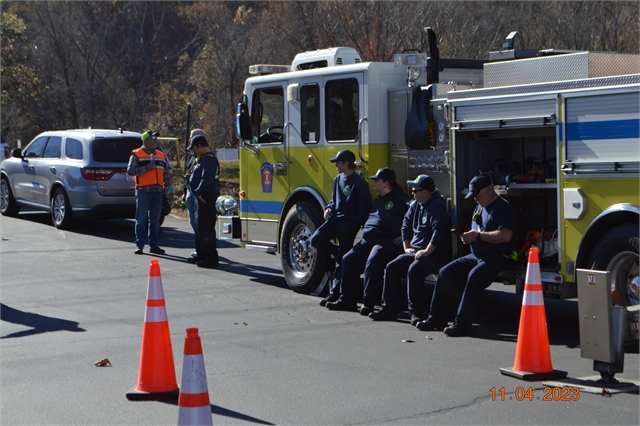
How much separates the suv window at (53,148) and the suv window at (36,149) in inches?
8.9

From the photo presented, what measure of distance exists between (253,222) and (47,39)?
32.1m

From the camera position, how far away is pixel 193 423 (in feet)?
15.0

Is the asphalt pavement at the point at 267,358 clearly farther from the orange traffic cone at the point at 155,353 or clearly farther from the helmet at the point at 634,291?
the helmet at the point at 634,291

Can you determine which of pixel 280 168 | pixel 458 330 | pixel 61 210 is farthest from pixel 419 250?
pixel 61 210

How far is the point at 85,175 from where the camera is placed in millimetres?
15656

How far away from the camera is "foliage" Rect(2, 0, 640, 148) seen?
24.2 meters

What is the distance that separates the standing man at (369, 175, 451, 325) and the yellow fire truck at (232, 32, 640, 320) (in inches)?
10.6

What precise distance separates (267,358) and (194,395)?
2.71 meters

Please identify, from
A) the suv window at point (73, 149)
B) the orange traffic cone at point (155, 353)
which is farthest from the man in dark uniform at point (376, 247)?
the suv window at point (73, 149)

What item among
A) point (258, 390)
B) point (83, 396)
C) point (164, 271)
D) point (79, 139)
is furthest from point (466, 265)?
point (79, 139)

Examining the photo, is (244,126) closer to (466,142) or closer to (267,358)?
(466,142)

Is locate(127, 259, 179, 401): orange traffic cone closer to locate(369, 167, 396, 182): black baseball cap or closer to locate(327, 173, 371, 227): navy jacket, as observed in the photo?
locate(369, 167, 396, 182): black baseball cap

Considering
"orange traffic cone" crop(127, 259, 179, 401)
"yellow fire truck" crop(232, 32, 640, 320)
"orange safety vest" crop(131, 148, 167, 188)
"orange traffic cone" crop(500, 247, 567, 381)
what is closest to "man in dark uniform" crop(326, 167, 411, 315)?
"yellow fire truck" crop(232, 32, 640, 320)

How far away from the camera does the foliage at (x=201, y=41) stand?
79.4 feet
